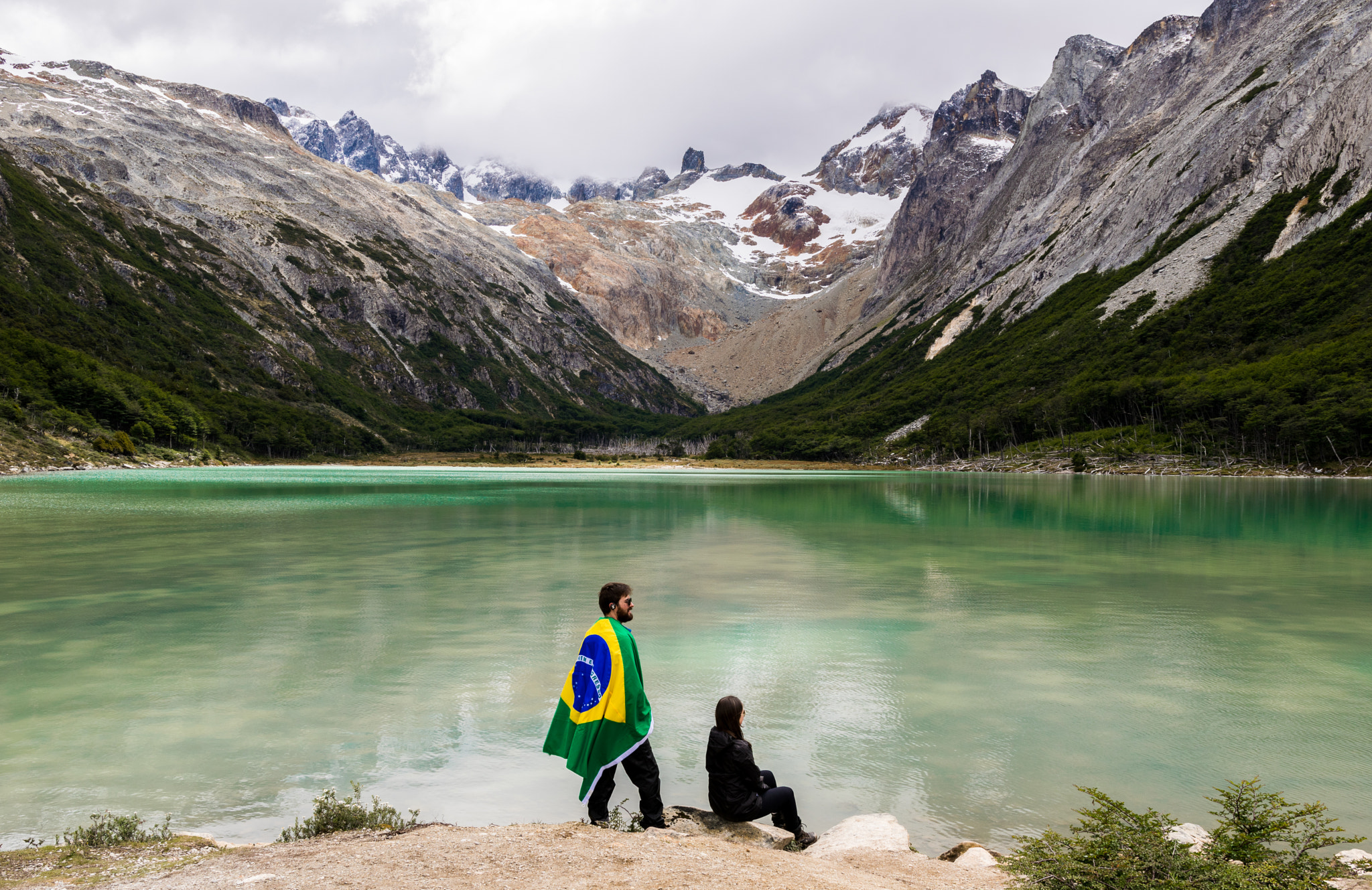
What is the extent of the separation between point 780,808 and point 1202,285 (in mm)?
154954

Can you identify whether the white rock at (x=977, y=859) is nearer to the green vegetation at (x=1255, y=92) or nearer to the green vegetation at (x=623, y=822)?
the green vegetation at (x=623, y=822)

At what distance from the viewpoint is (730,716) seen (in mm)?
8203

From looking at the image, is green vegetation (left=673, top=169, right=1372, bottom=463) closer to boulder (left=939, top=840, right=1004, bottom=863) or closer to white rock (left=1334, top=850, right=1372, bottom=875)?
white rock (left=1334, top=850, right=1372, bottom=875)

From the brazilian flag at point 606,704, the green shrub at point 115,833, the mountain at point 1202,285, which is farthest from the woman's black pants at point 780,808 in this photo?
the mountain at point 1202,285

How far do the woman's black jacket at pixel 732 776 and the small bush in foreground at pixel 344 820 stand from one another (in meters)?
3.16

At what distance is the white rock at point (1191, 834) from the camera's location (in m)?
6.95

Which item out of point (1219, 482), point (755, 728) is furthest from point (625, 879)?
point (1219, 482)

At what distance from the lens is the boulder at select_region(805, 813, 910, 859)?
732 centimetres

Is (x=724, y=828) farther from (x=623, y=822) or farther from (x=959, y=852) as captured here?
(x=959, y=852)

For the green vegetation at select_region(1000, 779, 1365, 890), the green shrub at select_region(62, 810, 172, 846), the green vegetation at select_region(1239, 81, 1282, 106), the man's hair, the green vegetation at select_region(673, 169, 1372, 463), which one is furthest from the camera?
the green vegetation at select_region(1239, 81, 1282, 106)

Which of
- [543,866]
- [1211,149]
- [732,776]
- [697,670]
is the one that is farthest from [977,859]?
[1211,149]

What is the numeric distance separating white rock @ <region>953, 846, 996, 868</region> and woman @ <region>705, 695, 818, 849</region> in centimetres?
149

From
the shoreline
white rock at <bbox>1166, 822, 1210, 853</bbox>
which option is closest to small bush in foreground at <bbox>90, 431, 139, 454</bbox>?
the shoreline

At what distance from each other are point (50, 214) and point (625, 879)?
232616 millimetres
